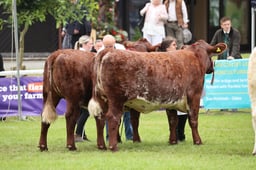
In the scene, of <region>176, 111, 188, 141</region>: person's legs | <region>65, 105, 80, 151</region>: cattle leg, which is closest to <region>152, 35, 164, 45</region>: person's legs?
<region>176, 111, 188, 141</region>: person's legs

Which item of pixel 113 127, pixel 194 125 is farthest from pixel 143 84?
pixel 194 125

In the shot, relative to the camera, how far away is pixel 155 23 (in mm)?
20641

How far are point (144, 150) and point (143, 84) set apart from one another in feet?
3.56

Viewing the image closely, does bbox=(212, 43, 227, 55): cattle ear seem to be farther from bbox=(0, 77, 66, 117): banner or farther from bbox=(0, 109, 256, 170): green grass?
bbox=(0, 77, 66, 117): banner

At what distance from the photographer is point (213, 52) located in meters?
14.4

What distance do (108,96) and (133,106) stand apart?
0.65m

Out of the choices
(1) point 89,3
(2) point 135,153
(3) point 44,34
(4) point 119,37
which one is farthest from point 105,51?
(3) point 44,34

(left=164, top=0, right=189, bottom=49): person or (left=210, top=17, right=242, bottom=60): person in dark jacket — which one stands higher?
(left=164, top=0, right=189, bottom=49): person

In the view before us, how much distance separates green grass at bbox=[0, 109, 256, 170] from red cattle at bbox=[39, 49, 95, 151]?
51cm

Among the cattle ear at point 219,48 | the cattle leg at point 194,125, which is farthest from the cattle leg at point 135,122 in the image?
the cattle ear at point 219,48

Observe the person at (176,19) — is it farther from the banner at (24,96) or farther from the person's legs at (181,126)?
the person's legs at (181,126)

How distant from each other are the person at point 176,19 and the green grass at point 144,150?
305 cm

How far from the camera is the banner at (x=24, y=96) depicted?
19.0 meters

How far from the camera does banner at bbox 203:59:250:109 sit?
19.3m
